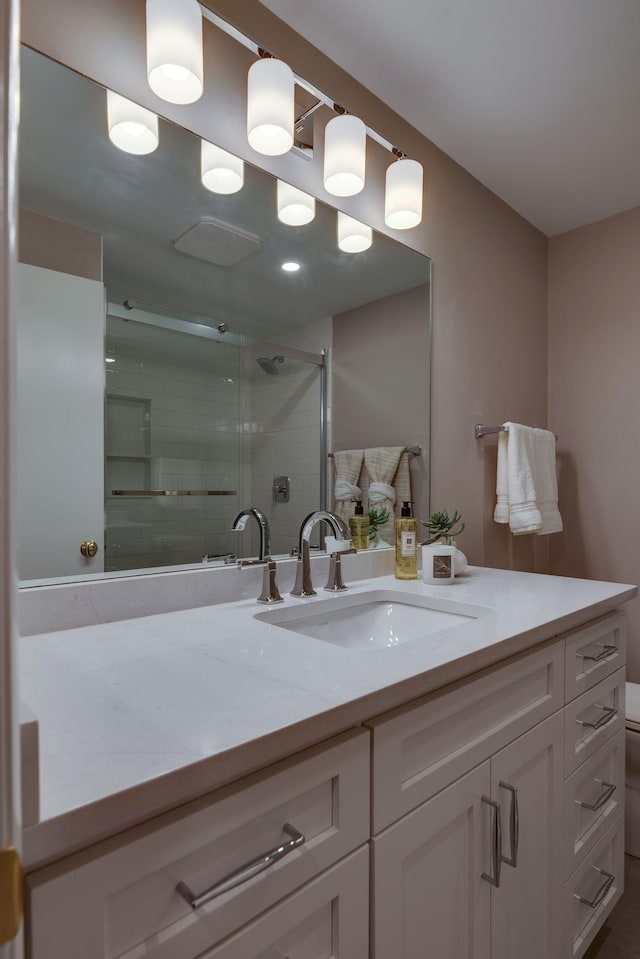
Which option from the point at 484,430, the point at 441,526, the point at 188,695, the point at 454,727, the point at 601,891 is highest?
the point at 484,430

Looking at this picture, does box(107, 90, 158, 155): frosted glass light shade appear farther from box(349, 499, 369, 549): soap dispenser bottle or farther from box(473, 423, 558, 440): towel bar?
box(473, 423, 558, 440): towel bar

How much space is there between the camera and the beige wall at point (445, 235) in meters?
1.04

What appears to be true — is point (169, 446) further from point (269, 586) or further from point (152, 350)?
point (269, 586)

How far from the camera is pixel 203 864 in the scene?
0.54 m

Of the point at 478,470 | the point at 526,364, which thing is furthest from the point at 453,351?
the point at 526,364

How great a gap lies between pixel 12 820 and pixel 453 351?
1817mm

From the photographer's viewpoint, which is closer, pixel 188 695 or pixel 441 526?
pixel 188 695

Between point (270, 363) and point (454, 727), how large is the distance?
2.96 ft

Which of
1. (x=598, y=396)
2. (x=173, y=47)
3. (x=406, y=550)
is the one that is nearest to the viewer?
(x=173, y=47)

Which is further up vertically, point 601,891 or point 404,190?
point 404,190

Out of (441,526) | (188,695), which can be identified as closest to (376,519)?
(441,526)

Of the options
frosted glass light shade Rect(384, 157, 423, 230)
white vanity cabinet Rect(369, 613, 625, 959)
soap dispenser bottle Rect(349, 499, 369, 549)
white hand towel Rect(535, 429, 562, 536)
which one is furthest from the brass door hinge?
white hand towel Rect(535, 429, 562, 536)

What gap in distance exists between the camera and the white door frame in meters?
0.28

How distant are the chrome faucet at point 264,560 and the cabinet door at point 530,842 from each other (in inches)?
20.9
